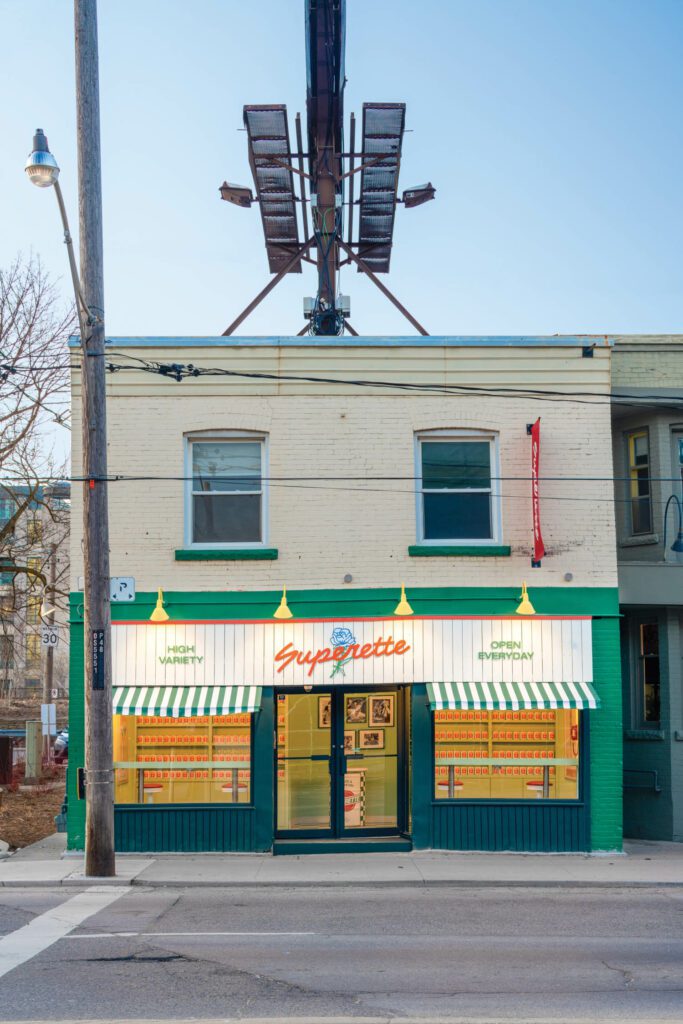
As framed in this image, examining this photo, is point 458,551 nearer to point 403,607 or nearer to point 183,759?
point 403,607

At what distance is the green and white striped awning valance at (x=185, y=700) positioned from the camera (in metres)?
14.5

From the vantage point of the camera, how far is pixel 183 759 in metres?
15.0

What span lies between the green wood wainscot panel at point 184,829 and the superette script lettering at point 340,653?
211cm

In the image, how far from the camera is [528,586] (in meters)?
15.1

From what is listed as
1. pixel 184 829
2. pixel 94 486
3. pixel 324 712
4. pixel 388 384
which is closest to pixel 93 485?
pixel 94 486

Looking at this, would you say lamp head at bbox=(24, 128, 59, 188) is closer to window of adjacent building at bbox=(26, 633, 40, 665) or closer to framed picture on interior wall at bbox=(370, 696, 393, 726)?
framed picture on interior wall at bbox=(370, 696, 393, 726)

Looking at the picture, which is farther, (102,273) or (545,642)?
(545,642)

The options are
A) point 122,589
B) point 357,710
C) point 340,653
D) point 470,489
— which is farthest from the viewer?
point 357,710

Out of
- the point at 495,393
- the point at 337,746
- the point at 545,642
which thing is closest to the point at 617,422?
the point at 495,393

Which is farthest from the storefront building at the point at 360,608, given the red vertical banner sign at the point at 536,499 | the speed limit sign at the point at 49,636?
the speed limit sign at the point at 49,636

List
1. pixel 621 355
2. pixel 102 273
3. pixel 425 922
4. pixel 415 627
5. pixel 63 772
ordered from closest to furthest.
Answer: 1. pixel 425 922
2. pixel 102 273
3. pixel 415 627
4. pixel 621 355
5. pixel 63 772

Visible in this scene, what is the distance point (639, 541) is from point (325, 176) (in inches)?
332

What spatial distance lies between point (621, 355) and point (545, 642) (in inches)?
188

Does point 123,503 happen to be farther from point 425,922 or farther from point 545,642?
point 425,922
